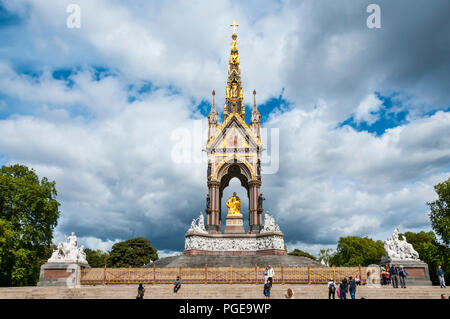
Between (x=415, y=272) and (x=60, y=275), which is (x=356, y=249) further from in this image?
(x=60, y=275)

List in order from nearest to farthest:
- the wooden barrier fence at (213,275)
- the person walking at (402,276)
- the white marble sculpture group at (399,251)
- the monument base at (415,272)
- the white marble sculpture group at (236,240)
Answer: the person walking at (402,276)
the monument base at (415,272)
the wooden barrier fence at (213,275)
the white marble sculpture group at (399,251)
the white marble sculpture group at (236,240)

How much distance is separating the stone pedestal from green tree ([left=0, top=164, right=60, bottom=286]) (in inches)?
606

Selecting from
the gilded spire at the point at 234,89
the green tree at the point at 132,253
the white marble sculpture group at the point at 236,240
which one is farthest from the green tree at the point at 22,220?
the green tree at the point at 132,253

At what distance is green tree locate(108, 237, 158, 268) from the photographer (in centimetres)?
5266

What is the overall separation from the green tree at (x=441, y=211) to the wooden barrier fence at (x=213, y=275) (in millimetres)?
16937

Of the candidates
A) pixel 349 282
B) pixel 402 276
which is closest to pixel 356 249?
pixel 402 276

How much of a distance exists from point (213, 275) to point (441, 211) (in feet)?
80.8

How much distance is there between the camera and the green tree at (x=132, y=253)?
173ft

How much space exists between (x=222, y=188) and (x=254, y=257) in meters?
11.0

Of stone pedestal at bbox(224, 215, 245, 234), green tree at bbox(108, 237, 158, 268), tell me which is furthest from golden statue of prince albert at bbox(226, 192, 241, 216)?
green tree at bbox(108, 237, 158, 268)

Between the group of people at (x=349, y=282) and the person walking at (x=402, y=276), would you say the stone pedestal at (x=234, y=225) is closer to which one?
the group of people at (x=349, y=282)

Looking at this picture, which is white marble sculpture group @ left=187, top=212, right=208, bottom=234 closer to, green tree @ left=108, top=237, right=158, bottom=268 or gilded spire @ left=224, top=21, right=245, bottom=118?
gilded spire @ left=224, top=21, right=245, bottom=118

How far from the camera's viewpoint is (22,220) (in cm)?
2898

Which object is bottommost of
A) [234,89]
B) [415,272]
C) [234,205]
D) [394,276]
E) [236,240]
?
[394,276]
